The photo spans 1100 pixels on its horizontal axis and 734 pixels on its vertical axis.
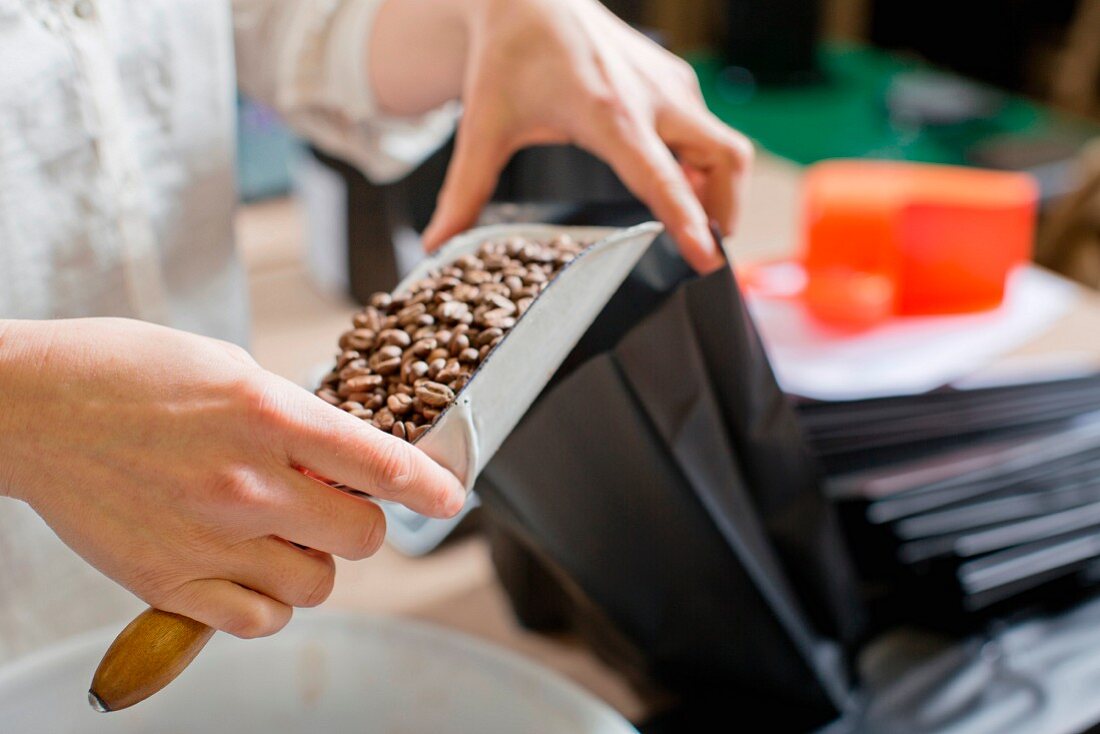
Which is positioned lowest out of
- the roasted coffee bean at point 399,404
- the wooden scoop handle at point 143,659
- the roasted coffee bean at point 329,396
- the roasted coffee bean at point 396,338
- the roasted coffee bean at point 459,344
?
the wooden scoop handle at point 143,659

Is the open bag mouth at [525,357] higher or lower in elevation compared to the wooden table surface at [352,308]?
higher

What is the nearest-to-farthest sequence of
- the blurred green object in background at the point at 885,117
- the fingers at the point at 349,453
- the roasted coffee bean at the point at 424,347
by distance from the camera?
the fingers at the point at 349,453 < the roasted coffee bean at the point at 424,347 < the blurred green object in background at the point at 885,117

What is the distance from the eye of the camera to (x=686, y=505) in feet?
2.03

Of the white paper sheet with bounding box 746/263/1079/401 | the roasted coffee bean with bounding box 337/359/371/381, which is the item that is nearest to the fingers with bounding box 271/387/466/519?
the roasted coffee bean with bounding box 337/359/371/381

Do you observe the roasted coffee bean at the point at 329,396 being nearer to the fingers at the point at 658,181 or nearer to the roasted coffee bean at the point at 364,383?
the roasted coffee bean at the point at 364,383

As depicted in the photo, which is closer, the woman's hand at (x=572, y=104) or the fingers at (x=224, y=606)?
the fingers at (x=224, y=606)

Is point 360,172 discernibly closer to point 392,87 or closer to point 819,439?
point 392,87

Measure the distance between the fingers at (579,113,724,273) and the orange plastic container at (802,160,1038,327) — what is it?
2.02 ft

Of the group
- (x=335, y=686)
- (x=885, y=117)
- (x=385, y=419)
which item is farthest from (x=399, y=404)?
(x=885, y=117)

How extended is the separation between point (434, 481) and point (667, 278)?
240 millimetres

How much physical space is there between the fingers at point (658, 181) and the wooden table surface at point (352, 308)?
24 cm

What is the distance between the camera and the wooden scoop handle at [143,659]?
0.45m

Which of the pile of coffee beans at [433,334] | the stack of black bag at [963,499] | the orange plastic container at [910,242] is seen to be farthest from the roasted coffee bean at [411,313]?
the orange plastic container at [910,242]

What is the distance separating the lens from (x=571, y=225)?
0.68 meters
